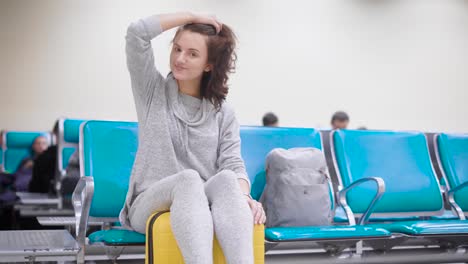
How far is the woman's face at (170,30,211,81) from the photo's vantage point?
208cm

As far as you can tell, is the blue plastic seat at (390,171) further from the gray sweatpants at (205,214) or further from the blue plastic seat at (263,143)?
the gray sweatpants at (205,214)

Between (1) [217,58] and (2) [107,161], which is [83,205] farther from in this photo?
(1) [217,58]

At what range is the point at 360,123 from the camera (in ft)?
25.3

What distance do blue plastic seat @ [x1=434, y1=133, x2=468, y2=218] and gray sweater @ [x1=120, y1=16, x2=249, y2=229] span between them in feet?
5.39

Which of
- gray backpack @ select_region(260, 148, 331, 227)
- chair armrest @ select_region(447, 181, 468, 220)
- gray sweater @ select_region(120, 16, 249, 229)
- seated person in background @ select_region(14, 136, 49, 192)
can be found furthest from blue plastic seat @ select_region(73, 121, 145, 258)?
seated person in background @ select_region(14, 136, 49, 192)

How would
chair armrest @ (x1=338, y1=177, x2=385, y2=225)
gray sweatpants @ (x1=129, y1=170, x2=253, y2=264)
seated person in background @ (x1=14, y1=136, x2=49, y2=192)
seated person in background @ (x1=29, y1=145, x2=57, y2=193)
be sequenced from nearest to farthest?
gray sweatpants @ (x1=129, y1=170, x2=253, y2=264) → chair armrest @ (x1=338, y1=177, x2=385, y2=225) → seated person in background @ (x1=29, y1=145, x2=57, y2=193) → seated person in background @ (x1=14, y1=136, x2=49, y2=192)

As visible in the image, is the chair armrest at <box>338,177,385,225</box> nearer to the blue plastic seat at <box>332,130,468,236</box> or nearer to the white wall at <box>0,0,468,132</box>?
the blue plastic seat at <box>332,130,468,236</box>

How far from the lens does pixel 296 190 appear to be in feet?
8.34

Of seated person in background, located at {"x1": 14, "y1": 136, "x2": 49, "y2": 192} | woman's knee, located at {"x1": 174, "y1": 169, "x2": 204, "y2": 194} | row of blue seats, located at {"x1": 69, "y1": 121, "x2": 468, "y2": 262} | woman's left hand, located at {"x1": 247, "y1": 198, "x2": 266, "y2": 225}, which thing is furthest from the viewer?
seated person in background, located at {"x1": 14, "y1": 136, "x2": 49, "y2": 192}

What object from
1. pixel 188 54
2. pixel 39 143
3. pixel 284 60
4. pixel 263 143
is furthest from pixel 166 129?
pixel 284 60

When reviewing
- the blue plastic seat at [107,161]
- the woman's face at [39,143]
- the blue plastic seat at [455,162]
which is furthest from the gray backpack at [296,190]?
the woman's face at [39,143]

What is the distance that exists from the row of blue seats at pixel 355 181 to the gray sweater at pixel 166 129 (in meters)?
0.24

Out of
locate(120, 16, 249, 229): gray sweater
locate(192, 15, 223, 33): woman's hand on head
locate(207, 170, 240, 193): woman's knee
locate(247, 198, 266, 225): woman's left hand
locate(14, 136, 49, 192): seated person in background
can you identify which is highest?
locate(192, 15, 223, 33): woman's hand on head

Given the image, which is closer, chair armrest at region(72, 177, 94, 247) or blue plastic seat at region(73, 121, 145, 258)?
chair armrest at region(72, 177, 94, 247)
